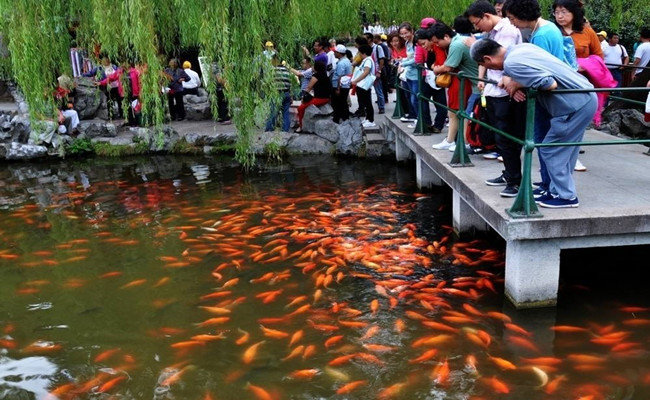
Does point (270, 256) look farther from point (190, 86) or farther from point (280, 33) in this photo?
point (190, 86)

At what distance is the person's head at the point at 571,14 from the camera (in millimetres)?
6371

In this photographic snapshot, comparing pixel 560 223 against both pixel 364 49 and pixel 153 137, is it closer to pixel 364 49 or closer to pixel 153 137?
pixel 364 49

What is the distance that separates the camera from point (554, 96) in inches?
204

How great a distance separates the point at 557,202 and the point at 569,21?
2.20 metres

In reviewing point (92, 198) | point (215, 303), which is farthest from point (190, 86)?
point (215, 303)

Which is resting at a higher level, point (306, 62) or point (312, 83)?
point (306, 62)

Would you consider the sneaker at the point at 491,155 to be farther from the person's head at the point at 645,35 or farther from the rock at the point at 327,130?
the person's head at the point at 645,35

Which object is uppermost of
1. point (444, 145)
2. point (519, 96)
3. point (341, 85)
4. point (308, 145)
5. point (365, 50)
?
point (365, 50)

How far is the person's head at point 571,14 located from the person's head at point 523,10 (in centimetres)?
115

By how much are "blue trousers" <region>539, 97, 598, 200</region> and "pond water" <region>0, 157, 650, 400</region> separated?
1.14 meters

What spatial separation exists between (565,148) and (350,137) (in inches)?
297

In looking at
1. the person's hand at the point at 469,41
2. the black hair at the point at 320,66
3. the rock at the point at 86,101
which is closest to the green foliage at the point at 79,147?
the rock at the point at 86,101

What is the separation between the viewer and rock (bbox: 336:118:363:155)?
12453 mm

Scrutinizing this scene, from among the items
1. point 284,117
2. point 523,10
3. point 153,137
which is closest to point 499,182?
point 523,10
